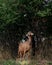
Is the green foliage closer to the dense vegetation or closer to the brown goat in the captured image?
the dense vegetation

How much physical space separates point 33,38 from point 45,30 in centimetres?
85

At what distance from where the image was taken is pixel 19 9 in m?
17.5

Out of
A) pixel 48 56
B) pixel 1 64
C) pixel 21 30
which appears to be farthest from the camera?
pixel 21 30

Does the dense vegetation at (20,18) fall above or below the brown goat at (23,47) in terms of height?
above

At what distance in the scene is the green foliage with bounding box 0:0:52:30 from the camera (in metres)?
16.9

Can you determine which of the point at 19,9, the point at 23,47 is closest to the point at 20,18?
the point at 19,9

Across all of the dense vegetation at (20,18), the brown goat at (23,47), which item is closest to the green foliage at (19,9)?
the dense vegetation at (20,18)

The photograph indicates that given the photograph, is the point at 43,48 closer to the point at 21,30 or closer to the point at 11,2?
the point at 21,30

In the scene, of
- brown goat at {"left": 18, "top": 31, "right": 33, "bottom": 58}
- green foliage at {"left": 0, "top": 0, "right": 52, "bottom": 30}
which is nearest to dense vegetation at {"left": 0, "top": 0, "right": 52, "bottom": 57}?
green foliage at {"left": 0, "top": 0, "right": 52, "bottom": 30}

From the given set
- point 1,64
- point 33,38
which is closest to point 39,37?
point 33,38

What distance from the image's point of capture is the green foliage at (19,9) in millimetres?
16938

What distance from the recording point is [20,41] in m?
17.8

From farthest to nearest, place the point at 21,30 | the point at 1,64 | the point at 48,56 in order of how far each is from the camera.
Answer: the point at 21,30 < the point at 48,56 < the point at 1,64

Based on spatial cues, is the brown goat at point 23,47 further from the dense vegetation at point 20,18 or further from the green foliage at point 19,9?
the green foliage at point 19,9
